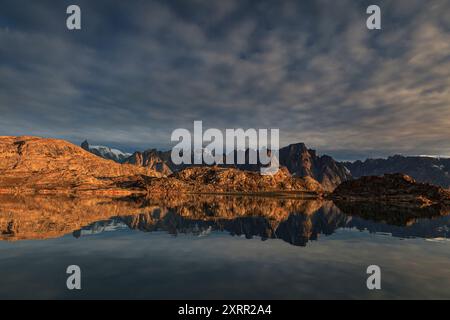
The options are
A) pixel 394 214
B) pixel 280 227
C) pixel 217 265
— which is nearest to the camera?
pixel 217 265

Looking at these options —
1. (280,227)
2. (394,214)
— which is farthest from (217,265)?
(394,214)

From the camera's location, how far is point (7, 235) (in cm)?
4672

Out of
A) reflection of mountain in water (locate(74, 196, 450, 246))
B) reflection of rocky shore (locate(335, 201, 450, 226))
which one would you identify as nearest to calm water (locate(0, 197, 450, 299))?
reflection of mountain in water (locate(74, 196, 450, 246))

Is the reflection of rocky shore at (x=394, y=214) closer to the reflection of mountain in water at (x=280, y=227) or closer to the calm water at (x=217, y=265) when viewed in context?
the reflection of mountain in water at (x=280, y=227)

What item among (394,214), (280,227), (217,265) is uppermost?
(217,265)

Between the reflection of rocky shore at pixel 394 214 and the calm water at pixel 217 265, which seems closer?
the calm water at pixel 217 265

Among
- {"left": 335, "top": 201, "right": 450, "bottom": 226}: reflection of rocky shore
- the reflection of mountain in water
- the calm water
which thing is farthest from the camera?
{"left": 335, "top": 201, "right": 450, "bottom": 226}: reflection of rocky shore

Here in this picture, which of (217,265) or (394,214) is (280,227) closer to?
(217,265)

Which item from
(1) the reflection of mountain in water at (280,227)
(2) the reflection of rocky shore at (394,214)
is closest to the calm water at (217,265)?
(1) the reflection of mountain in water at (280,227)

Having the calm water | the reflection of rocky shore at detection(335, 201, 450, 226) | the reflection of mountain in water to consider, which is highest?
the calm water

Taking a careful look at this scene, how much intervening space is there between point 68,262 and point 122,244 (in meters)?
11.8

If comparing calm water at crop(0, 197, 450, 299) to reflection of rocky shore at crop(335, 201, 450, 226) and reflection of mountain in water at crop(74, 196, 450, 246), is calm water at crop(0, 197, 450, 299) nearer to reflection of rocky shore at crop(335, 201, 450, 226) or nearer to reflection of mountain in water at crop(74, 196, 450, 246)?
reflection of mountain in water at crop(74, 196, 450, 246)
